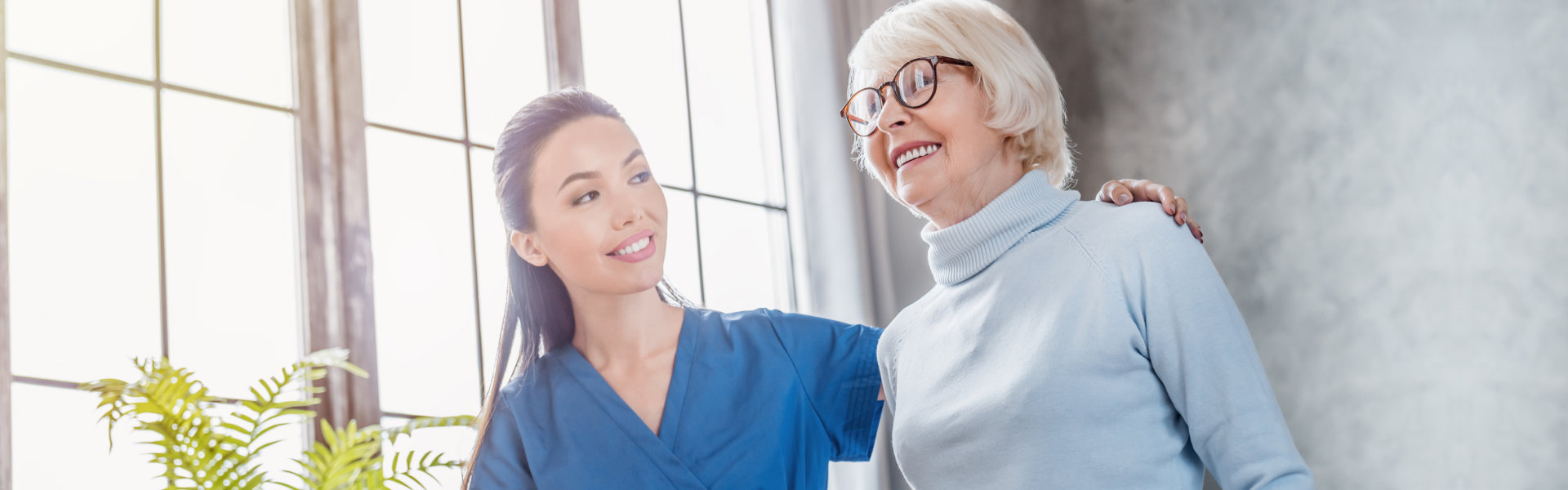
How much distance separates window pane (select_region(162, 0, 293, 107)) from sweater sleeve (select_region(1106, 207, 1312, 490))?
62.9 inches

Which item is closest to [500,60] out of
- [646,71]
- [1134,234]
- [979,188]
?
[646,71]

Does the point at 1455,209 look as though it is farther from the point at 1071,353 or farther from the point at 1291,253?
the point at 1071,353

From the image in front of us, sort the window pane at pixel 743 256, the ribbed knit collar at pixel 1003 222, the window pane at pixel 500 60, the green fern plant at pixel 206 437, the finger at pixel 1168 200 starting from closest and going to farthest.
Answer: the finger at pixel 1168 200 → the ribbed knit collar at pixel 1003 222 → the green fern plant at pixel 206 437 → the window pane at pixel 500 60 → the window pane at pixel 743 256

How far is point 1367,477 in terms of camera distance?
2814mm

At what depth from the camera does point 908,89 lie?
150 cm

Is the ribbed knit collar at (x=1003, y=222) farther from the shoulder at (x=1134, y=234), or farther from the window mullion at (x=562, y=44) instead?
the window mullion at (x=562, y=44)

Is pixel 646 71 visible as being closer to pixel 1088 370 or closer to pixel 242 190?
pixel 242 190

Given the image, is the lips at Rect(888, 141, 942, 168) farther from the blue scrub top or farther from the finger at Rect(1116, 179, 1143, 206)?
the blue scrub top

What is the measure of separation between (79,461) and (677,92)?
1.60 m

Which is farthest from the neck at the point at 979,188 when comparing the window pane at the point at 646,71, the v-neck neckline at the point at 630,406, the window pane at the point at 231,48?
the window pane at the point at 646,71

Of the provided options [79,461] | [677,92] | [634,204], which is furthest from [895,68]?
[677,92]

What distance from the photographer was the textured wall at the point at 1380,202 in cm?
257

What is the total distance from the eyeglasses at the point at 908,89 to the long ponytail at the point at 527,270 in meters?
0.41

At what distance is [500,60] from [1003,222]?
1500 millimetres
